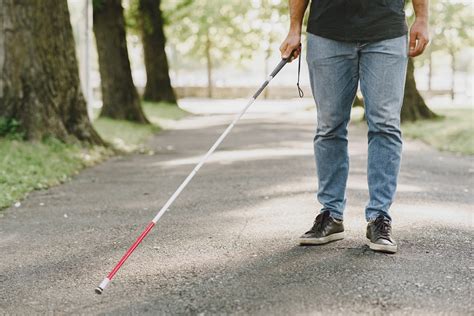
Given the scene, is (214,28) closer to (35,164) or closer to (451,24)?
(451,24)

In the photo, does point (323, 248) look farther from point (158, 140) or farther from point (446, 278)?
point (158, 140)

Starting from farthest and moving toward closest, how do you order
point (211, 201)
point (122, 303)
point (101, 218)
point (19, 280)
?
point (211, 201), point (101, 218), point (19, 280), point (122, 303)

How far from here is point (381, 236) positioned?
4.23 m

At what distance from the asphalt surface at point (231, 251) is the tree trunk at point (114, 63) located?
8.59 m

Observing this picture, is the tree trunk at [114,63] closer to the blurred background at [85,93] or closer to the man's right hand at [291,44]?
the blurred background at [85,93]

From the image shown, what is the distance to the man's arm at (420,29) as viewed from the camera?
14.3 feet

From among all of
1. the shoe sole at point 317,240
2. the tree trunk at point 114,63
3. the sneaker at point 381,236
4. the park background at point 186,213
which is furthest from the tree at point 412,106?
the sneaker at point 381,236

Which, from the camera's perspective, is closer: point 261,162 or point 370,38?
point 370,38

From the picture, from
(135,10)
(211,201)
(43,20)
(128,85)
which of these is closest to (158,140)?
(128,85)

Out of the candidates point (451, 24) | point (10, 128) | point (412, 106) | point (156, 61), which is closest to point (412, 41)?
point (10, 128)

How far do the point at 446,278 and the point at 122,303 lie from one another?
5.38 ft

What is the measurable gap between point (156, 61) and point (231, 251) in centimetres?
2340

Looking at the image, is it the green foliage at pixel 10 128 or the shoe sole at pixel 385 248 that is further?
the green foliage at pixel 10 128

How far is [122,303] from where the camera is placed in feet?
11.6
